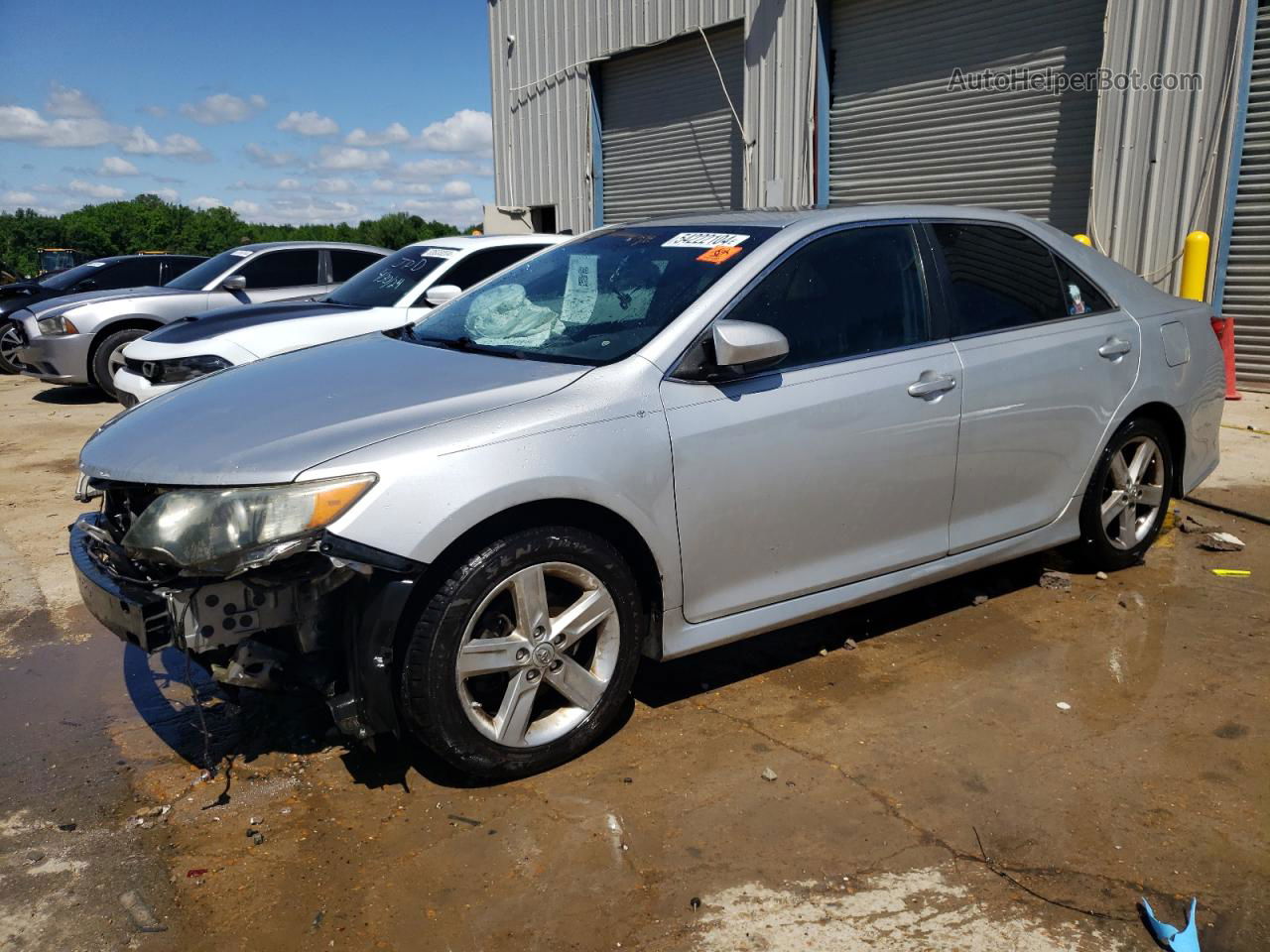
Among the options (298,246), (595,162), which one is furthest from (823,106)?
(298,246)

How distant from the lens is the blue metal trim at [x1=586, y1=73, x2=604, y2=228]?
1642cm

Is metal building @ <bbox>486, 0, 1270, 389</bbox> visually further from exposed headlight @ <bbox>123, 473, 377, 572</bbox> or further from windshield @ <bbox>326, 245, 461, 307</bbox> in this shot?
exposed headlight @ <bbox>123, 473, 377, 572</bbox>

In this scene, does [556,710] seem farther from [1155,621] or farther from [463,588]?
[1155,621]

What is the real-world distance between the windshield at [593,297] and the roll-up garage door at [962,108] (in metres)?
7.67

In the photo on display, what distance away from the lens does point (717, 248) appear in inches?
148

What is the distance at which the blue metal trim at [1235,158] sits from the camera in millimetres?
8766

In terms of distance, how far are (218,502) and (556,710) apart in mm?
1197

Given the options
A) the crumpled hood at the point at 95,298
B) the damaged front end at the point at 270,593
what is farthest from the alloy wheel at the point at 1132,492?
the crumpled hood at the point at 95,298

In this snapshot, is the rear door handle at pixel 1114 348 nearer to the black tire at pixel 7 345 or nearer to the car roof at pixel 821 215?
the car roof at pixel 821 215

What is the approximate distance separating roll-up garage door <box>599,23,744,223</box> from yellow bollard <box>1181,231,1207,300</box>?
6.17m

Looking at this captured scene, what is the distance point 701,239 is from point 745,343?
0.81m

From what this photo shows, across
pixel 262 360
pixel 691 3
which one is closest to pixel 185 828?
pixel 262 360

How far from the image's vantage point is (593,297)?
3889 mm

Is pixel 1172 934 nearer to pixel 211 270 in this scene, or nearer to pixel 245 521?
pixel 245 521
